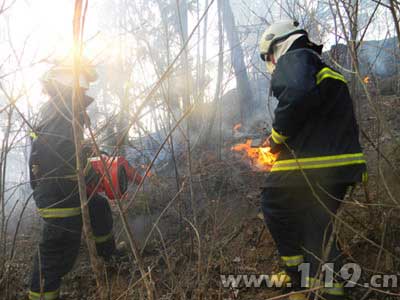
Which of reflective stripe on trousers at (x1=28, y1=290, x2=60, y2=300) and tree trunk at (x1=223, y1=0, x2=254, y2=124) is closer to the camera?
reflective stripe on trousers at (x1=28, y1=290, x2=60, y2=300)

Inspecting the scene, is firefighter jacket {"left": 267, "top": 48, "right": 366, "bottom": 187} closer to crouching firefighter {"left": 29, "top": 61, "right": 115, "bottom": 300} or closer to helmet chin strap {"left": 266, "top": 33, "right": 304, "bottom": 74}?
helmet chin strap {"left": 266, "top": 33, "right": 304, "bottom": 74}

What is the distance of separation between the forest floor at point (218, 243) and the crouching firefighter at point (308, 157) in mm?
200

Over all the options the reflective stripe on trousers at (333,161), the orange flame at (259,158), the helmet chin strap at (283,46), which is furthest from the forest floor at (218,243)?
the helmet chin strap at (283,46)

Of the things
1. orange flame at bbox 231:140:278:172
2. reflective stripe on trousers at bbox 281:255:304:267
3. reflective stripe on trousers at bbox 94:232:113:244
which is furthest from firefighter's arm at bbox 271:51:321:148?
orange flame at bbox 231:140:278:172

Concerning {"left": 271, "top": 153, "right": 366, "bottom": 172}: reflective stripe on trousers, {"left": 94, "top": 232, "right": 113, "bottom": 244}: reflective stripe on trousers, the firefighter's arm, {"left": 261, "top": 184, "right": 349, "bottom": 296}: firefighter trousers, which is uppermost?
the firefighter's arm

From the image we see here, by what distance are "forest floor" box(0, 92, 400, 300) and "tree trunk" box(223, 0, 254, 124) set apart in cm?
712

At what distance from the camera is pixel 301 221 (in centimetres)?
260

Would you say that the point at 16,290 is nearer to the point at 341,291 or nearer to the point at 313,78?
the point at 341,291

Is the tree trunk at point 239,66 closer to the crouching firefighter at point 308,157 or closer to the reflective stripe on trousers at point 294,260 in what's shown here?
the crouching firefighter at point 308,157

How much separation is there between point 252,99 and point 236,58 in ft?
6.35

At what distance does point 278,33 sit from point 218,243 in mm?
2001

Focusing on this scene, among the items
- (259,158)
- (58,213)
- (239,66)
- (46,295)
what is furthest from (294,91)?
(239,66)

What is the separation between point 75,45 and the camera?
87cm

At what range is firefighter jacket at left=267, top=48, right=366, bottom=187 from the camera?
2357mm
